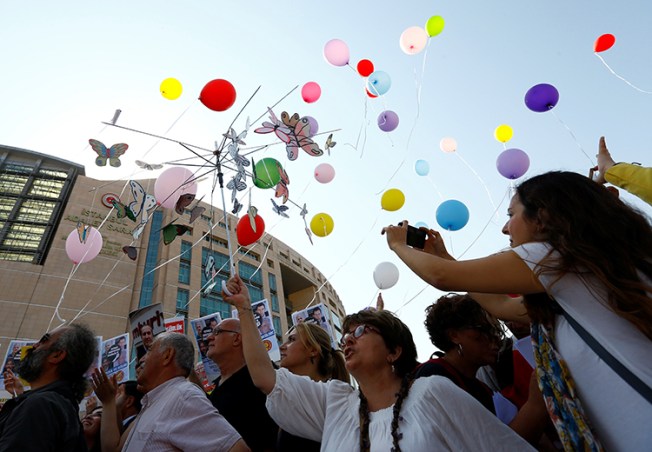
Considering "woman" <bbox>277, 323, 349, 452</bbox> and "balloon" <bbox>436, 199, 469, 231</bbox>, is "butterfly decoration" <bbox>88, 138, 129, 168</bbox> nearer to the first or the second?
"woman" <bbox>277, 323, 349, 452</bbox>

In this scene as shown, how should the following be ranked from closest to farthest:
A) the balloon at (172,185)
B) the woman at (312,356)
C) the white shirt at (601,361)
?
the white shirt at (601,361)
the woman at (312,356)
the balloon at (172,185)

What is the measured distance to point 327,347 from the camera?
3146 millimetres

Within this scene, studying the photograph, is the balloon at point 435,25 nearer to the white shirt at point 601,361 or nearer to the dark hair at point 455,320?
the dark hair at point 455,320

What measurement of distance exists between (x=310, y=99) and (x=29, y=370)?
5634 mm

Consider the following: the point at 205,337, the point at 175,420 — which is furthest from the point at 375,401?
the point at 205,337

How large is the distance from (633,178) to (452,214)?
404cm

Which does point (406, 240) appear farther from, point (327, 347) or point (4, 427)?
point (4, 427)

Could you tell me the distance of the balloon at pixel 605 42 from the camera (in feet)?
19.9

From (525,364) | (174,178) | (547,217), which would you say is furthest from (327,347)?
(174,178)

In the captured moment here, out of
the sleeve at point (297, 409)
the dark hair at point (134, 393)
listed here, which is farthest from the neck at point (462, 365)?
the dark hair at point (134, 393)

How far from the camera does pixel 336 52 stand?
6957 mm

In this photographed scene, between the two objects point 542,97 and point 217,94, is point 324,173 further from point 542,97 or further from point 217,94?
point 542,97

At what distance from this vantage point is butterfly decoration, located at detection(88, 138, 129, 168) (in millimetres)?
5504

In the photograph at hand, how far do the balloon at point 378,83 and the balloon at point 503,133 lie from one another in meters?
2.14
